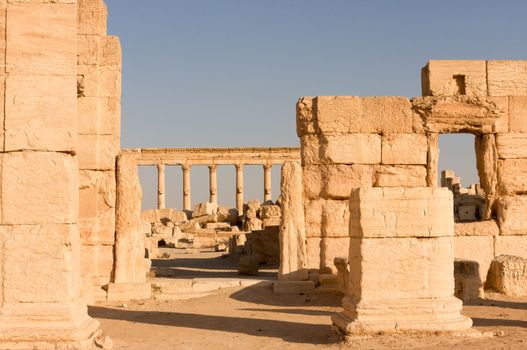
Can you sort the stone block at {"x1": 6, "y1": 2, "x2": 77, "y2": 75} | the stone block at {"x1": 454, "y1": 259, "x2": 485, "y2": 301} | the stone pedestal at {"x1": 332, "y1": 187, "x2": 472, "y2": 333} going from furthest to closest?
the stone block at {"x1": 454, "y1": 259, "x2": 485, "y2": 301}, the stone pedestal at {"x1": 332, "y1": 187, "x2": 472, "y2": 333}, the stone block at {"x1": 6, "y1": 2, "x2": 77, "y2": 75}

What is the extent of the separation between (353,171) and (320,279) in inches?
89.2

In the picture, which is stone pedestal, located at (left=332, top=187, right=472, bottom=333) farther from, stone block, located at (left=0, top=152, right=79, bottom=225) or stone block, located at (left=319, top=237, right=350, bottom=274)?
stone block, located at (left=319, top=237, right=350, bottom=274)

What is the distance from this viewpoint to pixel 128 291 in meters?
12.4

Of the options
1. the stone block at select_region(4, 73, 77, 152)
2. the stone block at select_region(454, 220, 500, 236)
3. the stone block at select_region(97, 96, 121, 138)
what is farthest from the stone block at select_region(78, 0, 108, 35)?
the stone block at select_region(454, 220, 500, 236)

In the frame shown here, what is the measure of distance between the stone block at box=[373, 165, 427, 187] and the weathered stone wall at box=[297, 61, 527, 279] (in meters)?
0.02

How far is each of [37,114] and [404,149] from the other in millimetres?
8028

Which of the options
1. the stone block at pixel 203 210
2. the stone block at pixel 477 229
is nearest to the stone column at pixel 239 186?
the stone block at pixel 203 210

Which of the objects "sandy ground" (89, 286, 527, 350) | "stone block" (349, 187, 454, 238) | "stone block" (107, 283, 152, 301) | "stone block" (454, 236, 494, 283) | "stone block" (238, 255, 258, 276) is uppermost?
"stone block" (349, 187, 454, 238)

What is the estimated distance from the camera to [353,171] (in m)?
13.4

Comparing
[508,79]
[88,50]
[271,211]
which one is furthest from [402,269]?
[271,211]

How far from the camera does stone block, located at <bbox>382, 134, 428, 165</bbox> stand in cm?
1350

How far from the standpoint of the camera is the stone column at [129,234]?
41.2ft

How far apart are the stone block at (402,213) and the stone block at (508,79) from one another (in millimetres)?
6292

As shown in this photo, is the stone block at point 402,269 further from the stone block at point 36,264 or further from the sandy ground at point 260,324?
the stone block at point 36,264
